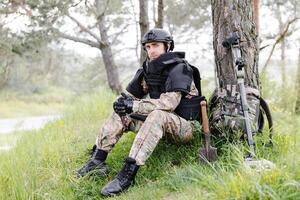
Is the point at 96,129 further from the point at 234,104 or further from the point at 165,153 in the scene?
the point at 234,104

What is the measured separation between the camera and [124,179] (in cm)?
348

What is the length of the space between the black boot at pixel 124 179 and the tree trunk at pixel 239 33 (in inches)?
53.8

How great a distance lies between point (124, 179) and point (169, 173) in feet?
1.35

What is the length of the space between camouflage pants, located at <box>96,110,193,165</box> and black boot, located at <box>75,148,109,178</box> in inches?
2.7

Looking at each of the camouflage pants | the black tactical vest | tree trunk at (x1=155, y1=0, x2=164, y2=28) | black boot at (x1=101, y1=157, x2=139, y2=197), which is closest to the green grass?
black boot at (x1=101, y1=157, x2=139, y2=197)

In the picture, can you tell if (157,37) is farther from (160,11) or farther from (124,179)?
(160,11)

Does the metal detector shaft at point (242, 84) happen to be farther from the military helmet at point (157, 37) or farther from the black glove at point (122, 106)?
the black glove at point (122, 106)

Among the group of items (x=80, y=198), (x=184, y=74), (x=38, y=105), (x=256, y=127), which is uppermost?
(x=184, y=74)

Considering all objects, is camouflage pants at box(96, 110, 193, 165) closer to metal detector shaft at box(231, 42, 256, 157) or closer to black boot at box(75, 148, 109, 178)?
black boot at box(75, 148, 109, 178)

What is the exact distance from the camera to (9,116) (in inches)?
829

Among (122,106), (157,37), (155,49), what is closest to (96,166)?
(122,106)

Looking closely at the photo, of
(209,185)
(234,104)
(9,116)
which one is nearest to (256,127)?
(234,104)

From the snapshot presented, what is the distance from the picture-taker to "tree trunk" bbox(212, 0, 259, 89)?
4059 millimetres

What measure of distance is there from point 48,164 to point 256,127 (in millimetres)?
2121
